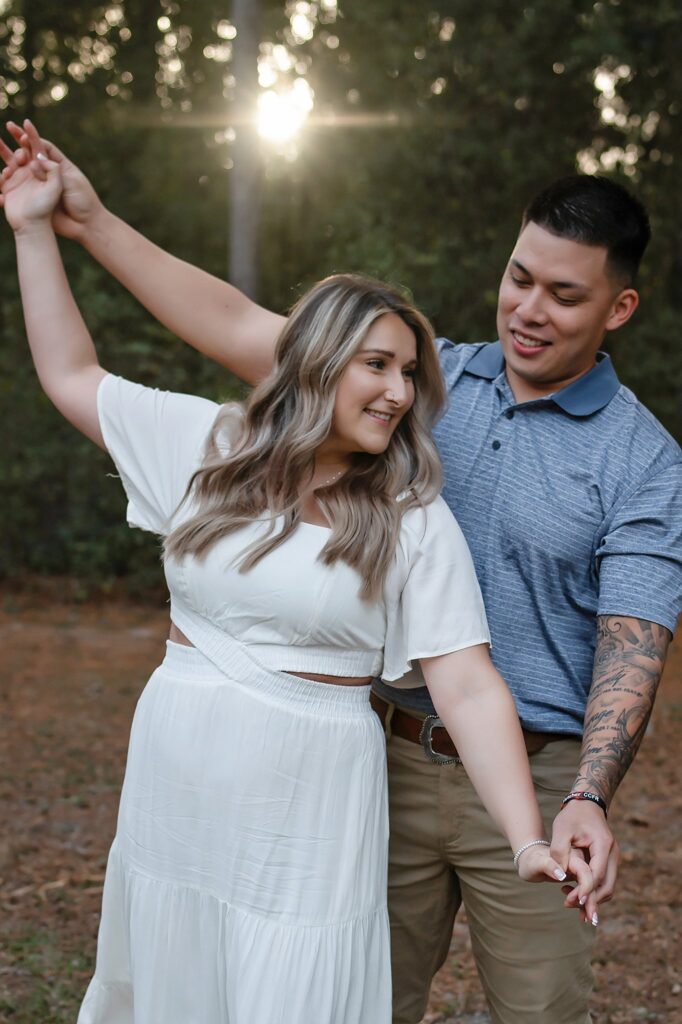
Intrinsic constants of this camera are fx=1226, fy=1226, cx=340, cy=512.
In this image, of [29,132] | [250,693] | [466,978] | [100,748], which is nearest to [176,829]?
[250,693]

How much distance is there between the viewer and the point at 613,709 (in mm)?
2516

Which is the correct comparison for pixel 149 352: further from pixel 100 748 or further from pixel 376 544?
pixel 376 544

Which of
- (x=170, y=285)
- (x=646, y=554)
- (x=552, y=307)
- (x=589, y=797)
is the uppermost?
(x=170, y=285)

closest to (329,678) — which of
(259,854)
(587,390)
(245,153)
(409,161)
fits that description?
(259,854)

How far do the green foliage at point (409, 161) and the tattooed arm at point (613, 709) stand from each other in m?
8.75

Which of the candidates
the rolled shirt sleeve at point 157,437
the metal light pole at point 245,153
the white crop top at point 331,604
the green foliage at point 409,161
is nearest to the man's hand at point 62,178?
the rolled shirt sleeve at point 157,437

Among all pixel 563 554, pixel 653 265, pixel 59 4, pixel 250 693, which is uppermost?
pixel 59 4

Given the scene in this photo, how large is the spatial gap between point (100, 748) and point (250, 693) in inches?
216

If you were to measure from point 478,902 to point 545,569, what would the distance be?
79cm

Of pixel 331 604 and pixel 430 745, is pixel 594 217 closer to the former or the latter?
pixel 331 604

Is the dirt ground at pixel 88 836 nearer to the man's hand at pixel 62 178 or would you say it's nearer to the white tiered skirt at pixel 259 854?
the white tiered skirt at pixel 259 854

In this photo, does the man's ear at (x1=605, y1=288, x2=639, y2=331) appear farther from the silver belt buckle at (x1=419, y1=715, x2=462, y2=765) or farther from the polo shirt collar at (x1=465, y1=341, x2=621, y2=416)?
the silver belt buckle at (x1=419, y1=715, x2=462, y2=765)

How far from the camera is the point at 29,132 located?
294 cm

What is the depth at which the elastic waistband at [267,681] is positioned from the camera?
2.52m
